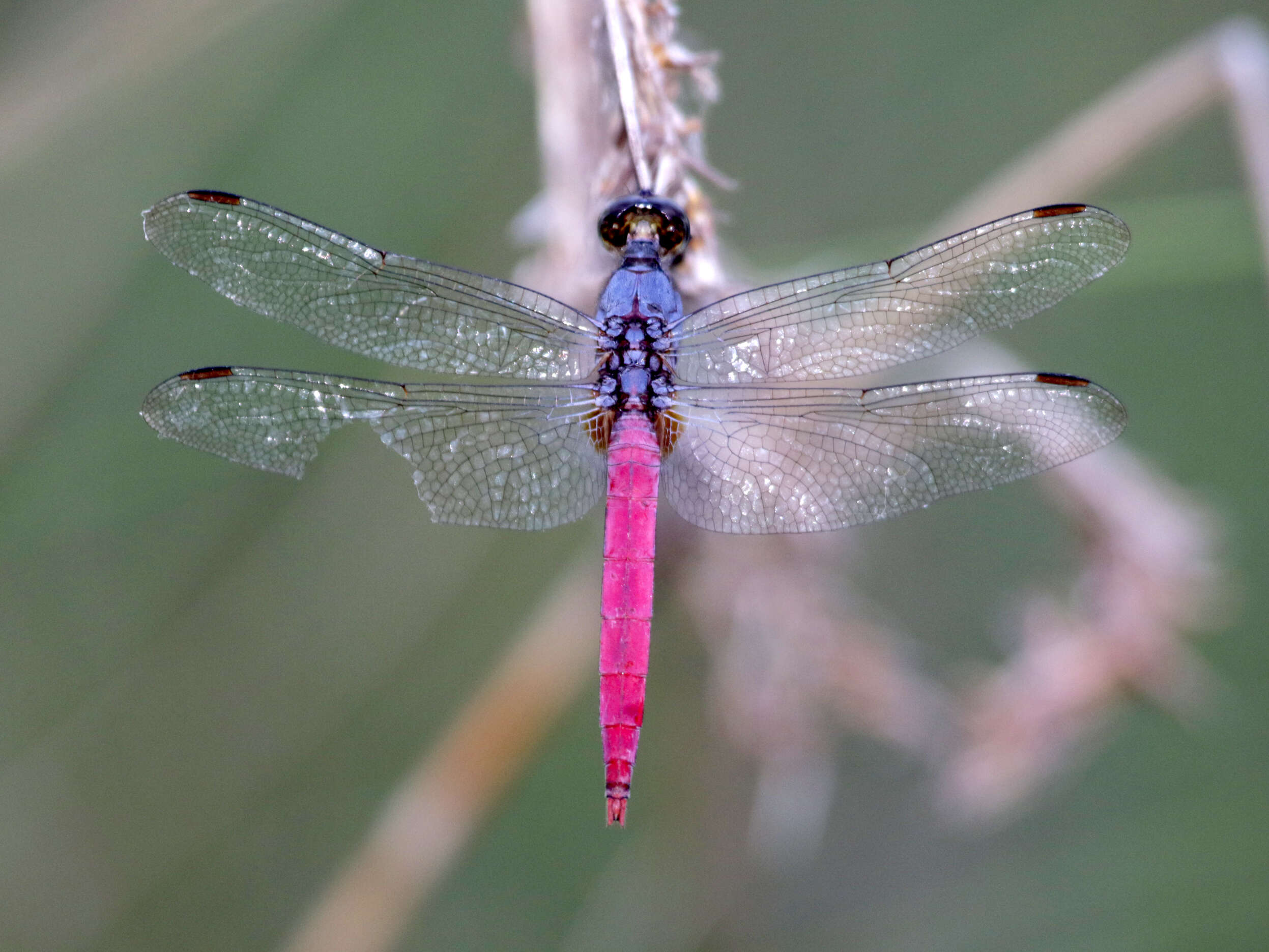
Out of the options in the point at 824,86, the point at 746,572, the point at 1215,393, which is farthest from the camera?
the point at 824,86

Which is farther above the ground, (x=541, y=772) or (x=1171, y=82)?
(x=1171, y=82)

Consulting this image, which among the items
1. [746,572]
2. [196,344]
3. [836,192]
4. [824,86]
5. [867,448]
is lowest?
[746,572]

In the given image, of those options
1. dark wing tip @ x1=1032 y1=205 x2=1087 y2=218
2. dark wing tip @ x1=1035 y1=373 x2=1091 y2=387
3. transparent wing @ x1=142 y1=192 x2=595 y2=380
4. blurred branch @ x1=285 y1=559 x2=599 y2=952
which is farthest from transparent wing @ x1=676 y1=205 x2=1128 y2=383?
blurred branch @ x1=285 y1=559 x2=599 y2=952

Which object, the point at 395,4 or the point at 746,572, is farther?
the point at 395,4

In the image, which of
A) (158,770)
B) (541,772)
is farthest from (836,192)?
(158,770)

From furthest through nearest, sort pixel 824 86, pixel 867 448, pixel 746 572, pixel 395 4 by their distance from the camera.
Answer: pixel 824 86, pixel 395 4, pixel 746 572, pixel 867 448

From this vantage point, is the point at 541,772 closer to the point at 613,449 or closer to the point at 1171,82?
the point at 613,449

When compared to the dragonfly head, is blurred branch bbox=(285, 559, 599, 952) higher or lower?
lower

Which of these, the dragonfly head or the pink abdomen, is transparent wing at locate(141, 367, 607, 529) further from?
the dragonfly head

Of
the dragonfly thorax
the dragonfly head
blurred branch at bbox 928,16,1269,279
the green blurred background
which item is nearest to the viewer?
the dragonfly head
